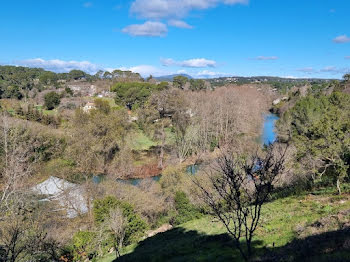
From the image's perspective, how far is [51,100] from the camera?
216 ft

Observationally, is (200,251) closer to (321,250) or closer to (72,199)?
(321,250)

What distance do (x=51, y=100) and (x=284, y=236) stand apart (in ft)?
223

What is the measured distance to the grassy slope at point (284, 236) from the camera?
632 centimetres

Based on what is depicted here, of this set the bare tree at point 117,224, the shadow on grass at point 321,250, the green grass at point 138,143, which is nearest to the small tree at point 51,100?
the green grass at point 138,143

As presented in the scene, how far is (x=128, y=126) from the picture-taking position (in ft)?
124

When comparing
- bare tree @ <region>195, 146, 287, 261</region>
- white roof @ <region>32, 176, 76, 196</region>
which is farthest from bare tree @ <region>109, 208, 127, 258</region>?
white roof @ <region>32, 176, 76, 196</region>

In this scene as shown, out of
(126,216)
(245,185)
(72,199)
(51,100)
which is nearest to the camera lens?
(245,185)

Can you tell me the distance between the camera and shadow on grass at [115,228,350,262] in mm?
5430

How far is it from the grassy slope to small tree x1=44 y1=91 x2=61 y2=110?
6163cm

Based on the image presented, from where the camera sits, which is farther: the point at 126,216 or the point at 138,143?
the point at 138,143

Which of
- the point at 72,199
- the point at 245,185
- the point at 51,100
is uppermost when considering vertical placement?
the point at 51,100

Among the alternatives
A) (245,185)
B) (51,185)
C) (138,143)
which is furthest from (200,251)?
(138,143)

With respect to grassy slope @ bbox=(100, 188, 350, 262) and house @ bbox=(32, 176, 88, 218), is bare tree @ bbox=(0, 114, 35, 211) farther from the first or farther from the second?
grassy slope @ bbox=(100, 188, 350, 262)

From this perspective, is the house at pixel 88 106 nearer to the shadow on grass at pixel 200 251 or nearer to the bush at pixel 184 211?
the bush at pixel 184 211
